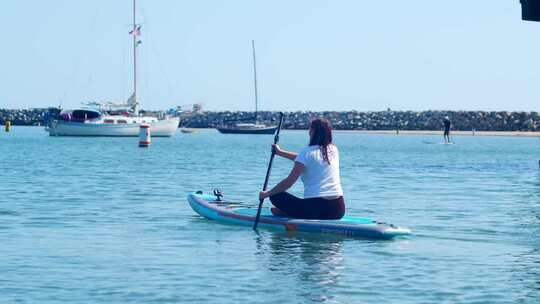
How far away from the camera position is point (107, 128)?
92.8 meters

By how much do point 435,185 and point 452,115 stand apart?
3845 inches

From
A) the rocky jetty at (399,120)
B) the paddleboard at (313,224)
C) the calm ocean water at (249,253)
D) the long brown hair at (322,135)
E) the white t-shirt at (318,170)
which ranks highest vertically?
the long brown hair at (322,135)

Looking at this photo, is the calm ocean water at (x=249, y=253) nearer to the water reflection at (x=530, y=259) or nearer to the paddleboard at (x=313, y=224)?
the water reflection at (x=530, y=259)

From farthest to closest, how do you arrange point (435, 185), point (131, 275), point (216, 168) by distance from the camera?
point (216, 168), point (435, 185), point (131, 275)

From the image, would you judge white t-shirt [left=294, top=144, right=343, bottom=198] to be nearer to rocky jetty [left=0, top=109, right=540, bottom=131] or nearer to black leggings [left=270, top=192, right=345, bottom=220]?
black leggings [left=270, top=192, right=345, bottom=220]

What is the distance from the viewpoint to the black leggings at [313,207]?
17312 mm

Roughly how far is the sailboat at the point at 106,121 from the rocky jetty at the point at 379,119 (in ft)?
42.0

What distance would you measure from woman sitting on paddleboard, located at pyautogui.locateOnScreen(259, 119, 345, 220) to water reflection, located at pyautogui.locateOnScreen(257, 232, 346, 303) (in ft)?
1.18

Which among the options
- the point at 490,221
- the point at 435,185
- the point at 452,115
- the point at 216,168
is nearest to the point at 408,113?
the point at 452,115

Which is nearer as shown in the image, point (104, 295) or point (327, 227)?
point (104, 295)

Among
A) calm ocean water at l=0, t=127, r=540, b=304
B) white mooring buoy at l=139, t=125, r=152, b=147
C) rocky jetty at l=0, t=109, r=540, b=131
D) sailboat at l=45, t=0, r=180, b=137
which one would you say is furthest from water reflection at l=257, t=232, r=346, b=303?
rocky jetty at l=0, t=109, r=540, b=131

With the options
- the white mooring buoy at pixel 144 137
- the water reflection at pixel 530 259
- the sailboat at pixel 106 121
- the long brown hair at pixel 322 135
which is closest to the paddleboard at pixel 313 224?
the long brown hair at pixel 322 135

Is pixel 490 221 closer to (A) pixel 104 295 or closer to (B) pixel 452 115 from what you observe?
(A) pixel 104 295

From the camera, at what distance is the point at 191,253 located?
53.7 ft
